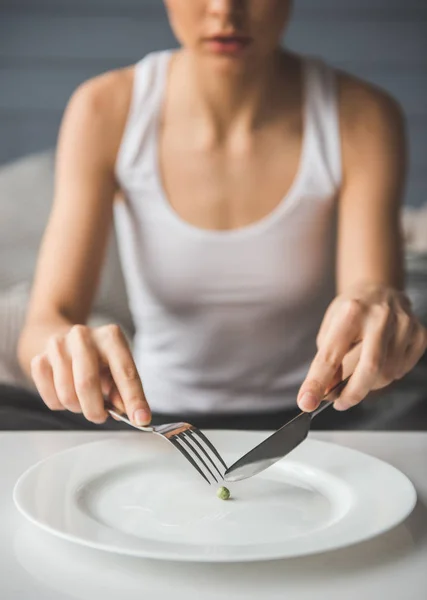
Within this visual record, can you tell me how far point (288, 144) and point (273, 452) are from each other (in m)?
0.72

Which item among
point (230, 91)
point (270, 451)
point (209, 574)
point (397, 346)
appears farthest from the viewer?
point (230, 91)

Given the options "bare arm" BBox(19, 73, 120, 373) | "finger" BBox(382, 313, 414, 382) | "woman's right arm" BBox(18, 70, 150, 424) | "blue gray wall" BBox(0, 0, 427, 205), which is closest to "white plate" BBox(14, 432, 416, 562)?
"finger" BBox(382, 313, 414, 382)

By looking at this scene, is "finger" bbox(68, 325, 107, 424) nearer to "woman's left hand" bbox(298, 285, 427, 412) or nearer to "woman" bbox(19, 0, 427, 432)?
"woman's left hand" bbox(298, 285, 427, 412)

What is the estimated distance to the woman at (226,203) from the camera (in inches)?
42.2

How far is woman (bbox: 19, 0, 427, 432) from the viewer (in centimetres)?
107

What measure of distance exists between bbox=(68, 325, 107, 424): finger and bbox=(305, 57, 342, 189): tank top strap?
2.11ft

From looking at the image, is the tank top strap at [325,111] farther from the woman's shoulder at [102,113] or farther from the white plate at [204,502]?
the white plate at [204,502]

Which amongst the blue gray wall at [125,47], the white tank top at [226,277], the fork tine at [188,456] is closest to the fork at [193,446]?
the fork tine at [188,456]

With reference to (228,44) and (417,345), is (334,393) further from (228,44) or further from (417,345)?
(228,44)

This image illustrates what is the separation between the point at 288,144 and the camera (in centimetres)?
110

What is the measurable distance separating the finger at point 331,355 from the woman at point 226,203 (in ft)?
1.46

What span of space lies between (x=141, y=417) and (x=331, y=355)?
145mm

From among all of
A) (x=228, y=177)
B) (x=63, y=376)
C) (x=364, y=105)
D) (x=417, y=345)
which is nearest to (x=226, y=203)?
(x=228, y=177)

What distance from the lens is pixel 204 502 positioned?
42 centimetres
